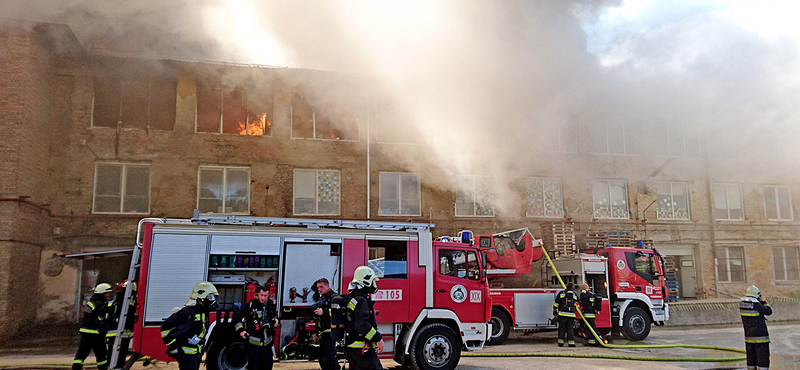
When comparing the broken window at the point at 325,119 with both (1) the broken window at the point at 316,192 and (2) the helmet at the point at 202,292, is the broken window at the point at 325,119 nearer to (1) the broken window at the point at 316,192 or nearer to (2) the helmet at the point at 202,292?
(1) the broken window at the point at 316,192

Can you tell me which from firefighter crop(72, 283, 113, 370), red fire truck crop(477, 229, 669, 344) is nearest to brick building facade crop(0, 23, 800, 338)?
red fire truck crop(477, 229, 669, 344)

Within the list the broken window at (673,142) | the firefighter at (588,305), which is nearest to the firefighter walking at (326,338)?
the firefighter at (588,305)

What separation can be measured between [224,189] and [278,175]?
170 centimetres

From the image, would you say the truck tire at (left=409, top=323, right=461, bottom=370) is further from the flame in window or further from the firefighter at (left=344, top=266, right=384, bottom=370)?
the flame in window

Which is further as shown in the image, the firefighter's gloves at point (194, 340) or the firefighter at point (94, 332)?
the firefighter at point (94, 332)

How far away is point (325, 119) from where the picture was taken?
56.5 feet

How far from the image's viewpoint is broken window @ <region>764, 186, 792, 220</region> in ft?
68.4

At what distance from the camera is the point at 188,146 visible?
16.1 m

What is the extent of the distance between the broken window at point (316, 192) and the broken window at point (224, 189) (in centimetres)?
159

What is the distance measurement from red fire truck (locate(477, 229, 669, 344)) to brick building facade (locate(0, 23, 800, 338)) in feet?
5.76

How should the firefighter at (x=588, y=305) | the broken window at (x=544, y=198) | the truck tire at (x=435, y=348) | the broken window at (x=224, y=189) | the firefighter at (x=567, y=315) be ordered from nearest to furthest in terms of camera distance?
the truck tire at (x=435, y=348), the firefighter at (x=567, y=315), the firefighter at (x=588, y=305), the broken window at (x=224, y=189), the broken window at (x=544, y=198)

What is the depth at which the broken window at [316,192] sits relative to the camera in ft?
55.0

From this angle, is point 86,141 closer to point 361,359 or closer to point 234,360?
point 234,360

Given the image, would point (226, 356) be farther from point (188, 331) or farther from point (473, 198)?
point (473, 198)
